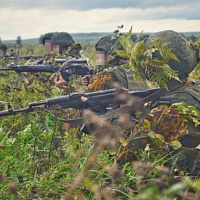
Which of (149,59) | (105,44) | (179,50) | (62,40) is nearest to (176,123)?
(149,59)

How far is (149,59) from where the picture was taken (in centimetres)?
306

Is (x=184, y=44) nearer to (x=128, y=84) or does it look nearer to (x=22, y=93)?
(x=128, y=84)

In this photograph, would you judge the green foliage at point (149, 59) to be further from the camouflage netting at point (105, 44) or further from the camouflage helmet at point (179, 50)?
the camouflage netting at point (105, 44)

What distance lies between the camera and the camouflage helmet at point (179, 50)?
128 inches

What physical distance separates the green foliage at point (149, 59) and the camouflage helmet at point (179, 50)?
0.53 ft

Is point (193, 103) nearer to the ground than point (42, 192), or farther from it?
farther from it

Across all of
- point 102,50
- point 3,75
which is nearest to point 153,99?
point 102,50

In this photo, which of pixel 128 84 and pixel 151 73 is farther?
pixel 128 84

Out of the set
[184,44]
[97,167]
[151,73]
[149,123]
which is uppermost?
[184,44]

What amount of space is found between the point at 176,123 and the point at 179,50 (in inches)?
28.4

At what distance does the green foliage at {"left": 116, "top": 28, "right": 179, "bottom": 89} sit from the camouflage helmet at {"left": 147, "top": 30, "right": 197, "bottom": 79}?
0.53ft

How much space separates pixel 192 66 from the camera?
3.38m

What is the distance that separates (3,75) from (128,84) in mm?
4521

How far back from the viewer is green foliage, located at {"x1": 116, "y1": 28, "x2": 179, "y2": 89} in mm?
2959
